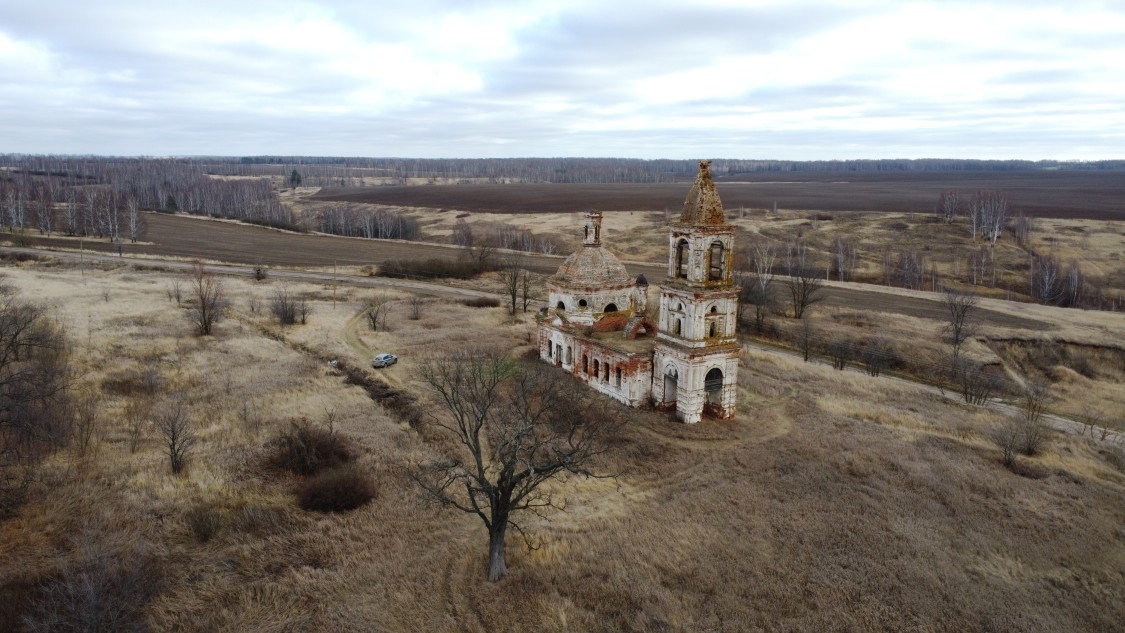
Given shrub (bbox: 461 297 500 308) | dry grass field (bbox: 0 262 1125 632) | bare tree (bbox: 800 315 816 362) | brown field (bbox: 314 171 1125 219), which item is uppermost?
brown field (bbox: 314 171 1125 219)

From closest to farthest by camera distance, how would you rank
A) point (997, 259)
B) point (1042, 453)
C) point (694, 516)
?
point (694, 516) < point (1042, 453) < point (997, 259)

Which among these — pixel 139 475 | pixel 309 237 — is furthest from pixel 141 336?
pixel 309 237

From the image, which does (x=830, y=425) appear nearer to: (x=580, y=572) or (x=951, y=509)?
(x=951, y=509)

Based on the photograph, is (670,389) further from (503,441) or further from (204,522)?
(204,522)

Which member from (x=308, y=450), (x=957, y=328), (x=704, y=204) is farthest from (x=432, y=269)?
(x=957, y=328)

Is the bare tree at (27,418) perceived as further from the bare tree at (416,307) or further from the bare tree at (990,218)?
the bare tree at (990,218)

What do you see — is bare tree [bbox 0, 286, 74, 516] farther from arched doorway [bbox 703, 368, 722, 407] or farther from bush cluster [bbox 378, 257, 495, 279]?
bush cluster [bbox 378, 257, 495, 279]

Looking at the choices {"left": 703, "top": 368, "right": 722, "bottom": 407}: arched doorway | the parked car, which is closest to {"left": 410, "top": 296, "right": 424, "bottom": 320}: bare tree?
the parked car
